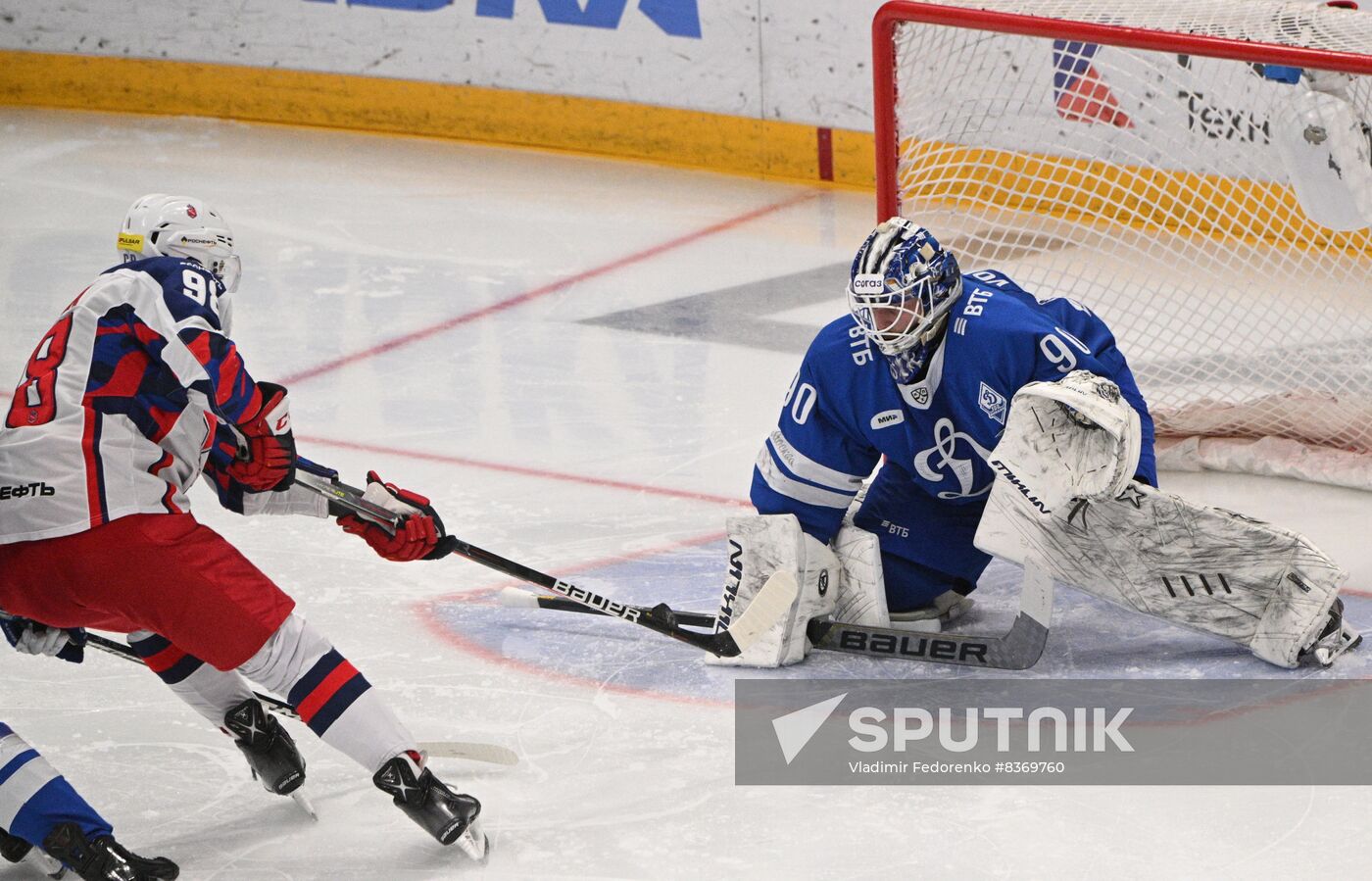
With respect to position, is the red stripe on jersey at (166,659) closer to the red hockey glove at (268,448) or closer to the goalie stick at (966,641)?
the red hockey glove at (268,448)

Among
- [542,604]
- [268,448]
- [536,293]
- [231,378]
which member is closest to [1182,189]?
[536,293]

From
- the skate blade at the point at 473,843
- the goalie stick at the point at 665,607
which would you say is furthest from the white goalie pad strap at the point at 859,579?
the skate blade at the point at 473,843

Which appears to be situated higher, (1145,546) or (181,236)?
(181,236)

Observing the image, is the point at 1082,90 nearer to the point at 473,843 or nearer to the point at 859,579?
the point at 859,579

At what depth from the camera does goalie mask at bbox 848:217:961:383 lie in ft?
9.58

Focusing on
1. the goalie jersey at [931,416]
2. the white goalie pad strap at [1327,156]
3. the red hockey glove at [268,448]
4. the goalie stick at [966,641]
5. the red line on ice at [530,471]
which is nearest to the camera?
the red hockey glove at [268,448]

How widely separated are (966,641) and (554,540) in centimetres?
102

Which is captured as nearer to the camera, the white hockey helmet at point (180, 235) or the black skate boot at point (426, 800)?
the black skate boot at point (426, 800)

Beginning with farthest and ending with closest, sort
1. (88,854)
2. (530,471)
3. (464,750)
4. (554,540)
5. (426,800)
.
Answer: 1. (530,471)
2. (554,540)
3. (464,750)
4. (426,800)
5. (88,854)

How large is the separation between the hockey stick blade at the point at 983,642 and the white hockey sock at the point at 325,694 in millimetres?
964

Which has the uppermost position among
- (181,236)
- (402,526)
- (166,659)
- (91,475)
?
(181,236)

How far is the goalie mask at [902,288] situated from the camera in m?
2.92

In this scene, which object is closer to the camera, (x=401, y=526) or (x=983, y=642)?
(x=401, y=526)

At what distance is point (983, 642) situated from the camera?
10.3 feet
